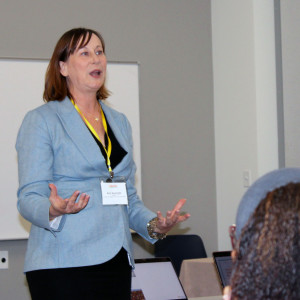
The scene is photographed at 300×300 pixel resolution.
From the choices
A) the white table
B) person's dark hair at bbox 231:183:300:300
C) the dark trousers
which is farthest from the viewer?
the white table

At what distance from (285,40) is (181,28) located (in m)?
1.30

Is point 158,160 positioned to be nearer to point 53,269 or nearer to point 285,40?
point 285,40

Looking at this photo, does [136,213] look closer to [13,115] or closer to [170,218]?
[170,218]

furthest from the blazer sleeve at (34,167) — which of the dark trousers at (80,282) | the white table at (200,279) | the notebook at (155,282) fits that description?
the white table at (200,279)

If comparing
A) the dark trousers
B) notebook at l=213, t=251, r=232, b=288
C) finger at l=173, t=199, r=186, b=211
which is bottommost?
notebook at l=213, t=251, r=232, b=288

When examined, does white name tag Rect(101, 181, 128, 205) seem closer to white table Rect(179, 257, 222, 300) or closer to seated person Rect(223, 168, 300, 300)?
seated person Rect(223, 168, 300, 300)

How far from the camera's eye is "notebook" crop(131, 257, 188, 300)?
2.47 m

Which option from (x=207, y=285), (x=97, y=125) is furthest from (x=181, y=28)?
(x=97, y=125)

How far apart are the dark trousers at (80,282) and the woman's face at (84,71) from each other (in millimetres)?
733

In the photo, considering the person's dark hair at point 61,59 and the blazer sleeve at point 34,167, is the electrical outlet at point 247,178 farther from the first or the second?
the blazer sleeve at point 34,167

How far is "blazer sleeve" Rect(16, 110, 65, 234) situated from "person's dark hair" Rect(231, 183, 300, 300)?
3.68ft

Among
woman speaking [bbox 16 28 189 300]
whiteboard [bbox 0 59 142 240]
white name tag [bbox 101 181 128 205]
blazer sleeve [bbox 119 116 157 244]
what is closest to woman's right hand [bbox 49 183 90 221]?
woman speaking [bbox 16 28 189 300]

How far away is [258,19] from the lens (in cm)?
380

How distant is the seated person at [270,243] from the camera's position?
70 centimetres
